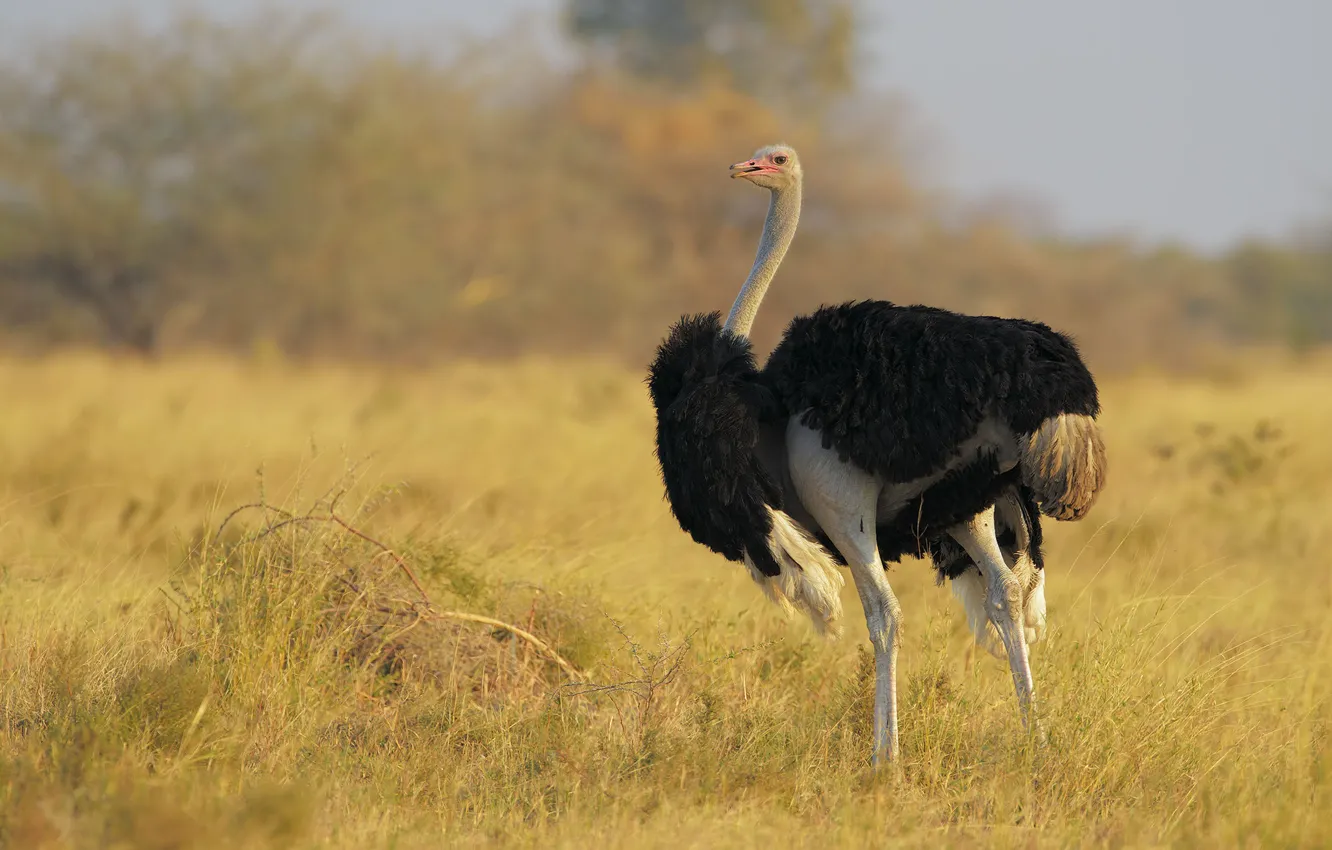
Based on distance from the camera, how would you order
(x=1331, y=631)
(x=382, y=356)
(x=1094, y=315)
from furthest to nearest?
1. (x=1094, y=315)
2. (x=382, y=356)
3. (x=1331, y=631)

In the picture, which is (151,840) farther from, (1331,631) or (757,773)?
(1331,631)

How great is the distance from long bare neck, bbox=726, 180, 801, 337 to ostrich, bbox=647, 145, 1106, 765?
23mm

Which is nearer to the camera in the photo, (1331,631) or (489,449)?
(1331,631)

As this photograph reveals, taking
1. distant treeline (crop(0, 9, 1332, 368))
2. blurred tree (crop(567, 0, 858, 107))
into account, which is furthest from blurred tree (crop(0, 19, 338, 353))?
blurred tree (crop(567, 0, 858, 107))

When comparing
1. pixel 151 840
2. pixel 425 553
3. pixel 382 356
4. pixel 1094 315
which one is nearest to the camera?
pixel 151 840

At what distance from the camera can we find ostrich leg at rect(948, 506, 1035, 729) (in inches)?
173

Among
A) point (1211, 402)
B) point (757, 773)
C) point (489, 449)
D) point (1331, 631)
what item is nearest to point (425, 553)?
point (757, 773)

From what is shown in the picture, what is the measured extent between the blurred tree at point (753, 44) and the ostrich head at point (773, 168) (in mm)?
28928

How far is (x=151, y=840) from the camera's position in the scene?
10.8 ft

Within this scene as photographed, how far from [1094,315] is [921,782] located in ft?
79.0

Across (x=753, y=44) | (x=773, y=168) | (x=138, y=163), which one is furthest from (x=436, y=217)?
(x=773, y=168)

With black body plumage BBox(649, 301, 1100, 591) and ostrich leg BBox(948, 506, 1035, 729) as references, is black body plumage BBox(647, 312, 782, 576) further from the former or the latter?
ostrich leg BBox(948, 506, 1035, 729)

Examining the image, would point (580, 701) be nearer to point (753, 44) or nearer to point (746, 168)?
point (746, 168)

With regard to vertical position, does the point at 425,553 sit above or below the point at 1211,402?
below
